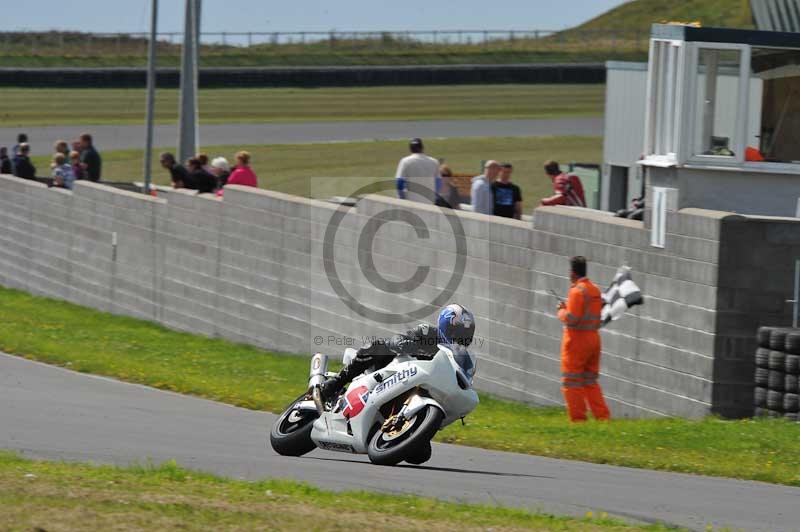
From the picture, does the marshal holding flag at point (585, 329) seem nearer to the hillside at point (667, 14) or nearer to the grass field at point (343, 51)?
the grass field at point (343, 51)

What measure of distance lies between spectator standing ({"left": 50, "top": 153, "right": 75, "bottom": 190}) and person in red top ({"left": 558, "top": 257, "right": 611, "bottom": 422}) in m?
16.0

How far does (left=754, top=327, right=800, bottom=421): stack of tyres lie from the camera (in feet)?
43.6

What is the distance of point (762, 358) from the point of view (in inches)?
535

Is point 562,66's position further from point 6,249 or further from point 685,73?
point 685,73

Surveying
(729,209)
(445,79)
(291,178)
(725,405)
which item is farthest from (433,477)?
(445,79)

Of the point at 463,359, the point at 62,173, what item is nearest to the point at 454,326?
the point at 463,359

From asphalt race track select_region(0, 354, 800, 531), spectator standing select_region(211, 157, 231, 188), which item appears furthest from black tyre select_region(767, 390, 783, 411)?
spectator standing select_region(211, 157, 231, 188)

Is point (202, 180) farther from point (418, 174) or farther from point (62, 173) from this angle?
point (62, 173)

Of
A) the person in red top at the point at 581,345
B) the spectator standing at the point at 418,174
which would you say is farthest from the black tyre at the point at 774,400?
the spectator standing at the point at 418,174

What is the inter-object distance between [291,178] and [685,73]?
23832 mm

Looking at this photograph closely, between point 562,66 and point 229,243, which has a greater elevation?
point 562,66

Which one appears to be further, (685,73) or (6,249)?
(6,249)

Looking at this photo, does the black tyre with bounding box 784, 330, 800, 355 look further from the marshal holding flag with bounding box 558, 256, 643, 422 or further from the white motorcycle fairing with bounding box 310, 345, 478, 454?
the white motorcycle fairing with bounding box 310, 345, 478, 454

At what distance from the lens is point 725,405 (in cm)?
1405
